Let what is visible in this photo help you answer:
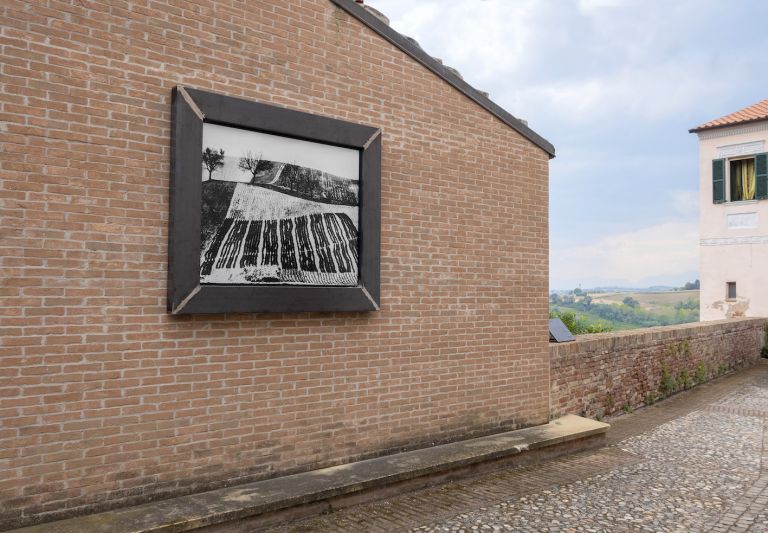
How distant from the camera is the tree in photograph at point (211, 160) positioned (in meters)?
4.32

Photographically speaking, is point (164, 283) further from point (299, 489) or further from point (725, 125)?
point (725, 125)

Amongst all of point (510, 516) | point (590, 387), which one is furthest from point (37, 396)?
point (590, 387)

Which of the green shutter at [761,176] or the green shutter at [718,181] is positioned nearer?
the green shutter at [761,176]

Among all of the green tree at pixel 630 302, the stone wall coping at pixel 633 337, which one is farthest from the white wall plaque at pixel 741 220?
the green tree at pixel 630 302

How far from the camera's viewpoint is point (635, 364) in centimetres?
941

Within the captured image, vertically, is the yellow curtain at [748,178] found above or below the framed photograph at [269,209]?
above

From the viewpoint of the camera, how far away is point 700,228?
62.7 ft

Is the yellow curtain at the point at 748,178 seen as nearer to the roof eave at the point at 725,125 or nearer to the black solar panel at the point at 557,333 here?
the roof eave at the point at 725,125

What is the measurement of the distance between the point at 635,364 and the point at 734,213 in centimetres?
1176

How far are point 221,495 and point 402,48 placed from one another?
4.43m

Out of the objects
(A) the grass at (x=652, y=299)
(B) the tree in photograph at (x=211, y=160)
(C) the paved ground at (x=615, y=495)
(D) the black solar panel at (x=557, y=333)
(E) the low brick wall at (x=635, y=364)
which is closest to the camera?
(B) the tree in photograph at (x=211, y=160)

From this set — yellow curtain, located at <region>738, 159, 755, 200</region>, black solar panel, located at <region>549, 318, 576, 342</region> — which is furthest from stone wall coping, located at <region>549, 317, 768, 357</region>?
yellow curtain, located at <region>738, 159, 755, 200</region>

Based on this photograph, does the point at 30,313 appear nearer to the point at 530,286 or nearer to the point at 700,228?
the point at 530,286

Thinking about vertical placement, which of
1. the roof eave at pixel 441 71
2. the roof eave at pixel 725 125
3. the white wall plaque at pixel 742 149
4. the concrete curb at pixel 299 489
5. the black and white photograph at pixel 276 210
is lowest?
the concrete curb at pixel 299 489
